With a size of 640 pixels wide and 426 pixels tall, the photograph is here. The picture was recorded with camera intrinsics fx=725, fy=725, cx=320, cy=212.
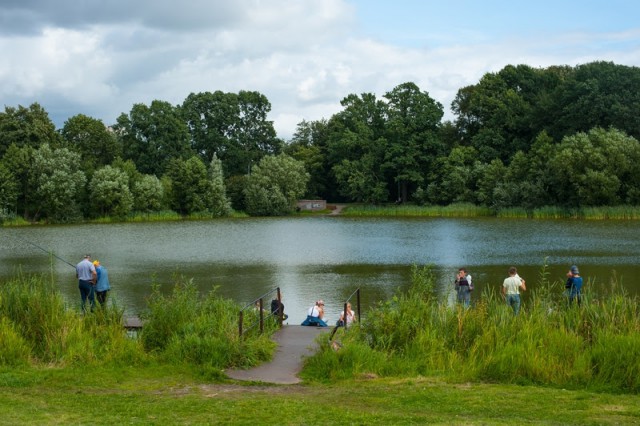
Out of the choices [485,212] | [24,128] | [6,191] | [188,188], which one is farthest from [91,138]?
[485,212]

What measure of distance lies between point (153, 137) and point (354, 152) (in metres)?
→ 22.0

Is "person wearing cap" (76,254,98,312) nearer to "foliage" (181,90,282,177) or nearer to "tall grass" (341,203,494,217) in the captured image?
"tall grass" (341,203,494,217)

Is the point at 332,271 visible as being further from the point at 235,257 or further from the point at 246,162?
the point at 246,162

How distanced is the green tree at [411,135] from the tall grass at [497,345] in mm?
62022

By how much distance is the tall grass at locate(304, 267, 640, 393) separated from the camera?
1061cm

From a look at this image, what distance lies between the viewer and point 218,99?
8500cm

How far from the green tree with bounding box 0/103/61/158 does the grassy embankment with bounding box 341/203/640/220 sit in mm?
30259

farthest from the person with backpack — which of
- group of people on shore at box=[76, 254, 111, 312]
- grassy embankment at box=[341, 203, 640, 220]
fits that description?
grassy embankment at box=[341, 203, 640, 220]

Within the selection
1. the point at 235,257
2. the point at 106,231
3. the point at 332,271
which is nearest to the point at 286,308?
the point at 332,271

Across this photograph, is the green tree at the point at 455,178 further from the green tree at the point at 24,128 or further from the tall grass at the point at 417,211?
the green tree at the point at 24,128

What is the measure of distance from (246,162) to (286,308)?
65.6 meters

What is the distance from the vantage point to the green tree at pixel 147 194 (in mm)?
65875

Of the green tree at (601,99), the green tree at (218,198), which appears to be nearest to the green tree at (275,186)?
the green tree at (218,198)

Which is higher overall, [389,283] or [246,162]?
[246,162]
